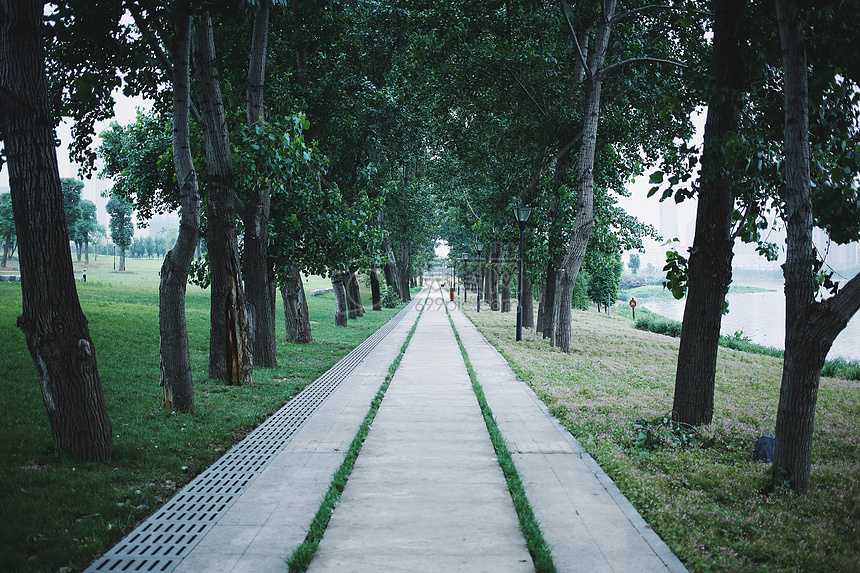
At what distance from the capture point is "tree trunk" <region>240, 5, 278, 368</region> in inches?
435

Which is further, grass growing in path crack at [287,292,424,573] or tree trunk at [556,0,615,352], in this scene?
tree trunk at [556,0,615,352]

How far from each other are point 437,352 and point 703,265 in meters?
9.61

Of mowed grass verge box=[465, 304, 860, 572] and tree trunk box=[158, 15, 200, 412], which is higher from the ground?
tree trunk box=[158, 15, 200, 412]

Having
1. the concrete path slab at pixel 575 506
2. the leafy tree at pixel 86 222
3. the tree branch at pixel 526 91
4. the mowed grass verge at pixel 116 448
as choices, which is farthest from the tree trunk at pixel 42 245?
the leafy tree at pixel 86 222

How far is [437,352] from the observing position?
15.6 meters

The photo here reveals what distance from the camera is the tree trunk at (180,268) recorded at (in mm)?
7914

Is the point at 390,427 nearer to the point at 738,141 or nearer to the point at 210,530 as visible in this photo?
the point at 210,530

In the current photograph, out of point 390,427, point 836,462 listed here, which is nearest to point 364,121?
point 390,427

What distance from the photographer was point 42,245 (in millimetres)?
5453

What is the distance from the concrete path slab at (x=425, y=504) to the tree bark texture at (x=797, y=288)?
8.42 ft

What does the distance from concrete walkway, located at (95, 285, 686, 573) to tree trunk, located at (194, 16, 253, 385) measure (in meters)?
2.67

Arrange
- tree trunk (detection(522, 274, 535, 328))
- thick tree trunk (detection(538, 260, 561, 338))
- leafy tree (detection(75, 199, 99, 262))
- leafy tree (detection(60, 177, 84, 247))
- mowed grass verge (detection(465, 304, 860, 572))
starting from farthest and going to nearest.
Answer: leafy tree (detection(75, 199, 99, 262)), leafy tree (detection(60, 177, 84, 247)), tree trunk (detection(522, 274, 535, 328)), thick tree trunk (detection(538, 260, 561, 338)), mowed grass verge (detection(465, 304, 860, 572))

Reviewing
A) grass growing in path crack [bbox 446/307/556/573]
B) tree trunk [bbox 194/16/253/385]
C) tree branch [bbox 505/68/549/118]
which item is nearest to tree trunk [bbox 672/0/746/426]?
grass growing in path crack [bbox 446/307/556/573]

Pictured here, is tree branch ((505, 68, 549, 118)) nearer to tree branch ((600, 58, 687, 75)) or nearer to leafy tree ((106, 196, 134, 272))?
tree branch ((600, 58, 687, 75))
